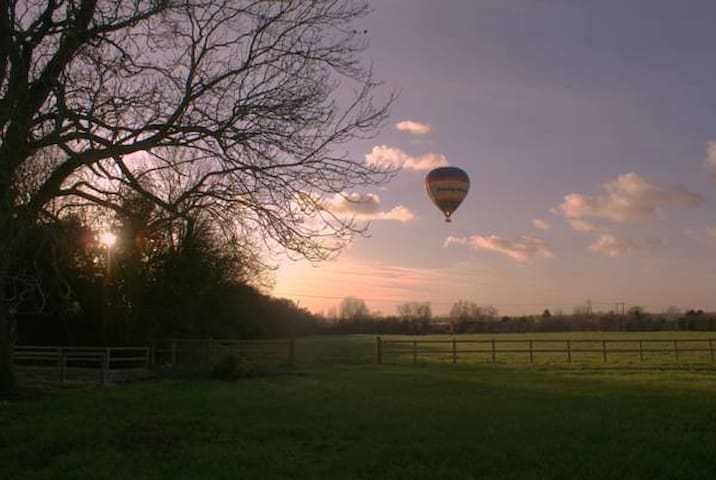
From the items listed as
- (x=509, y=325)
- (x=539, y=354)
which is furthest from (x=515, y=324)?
(x=539, y=354)

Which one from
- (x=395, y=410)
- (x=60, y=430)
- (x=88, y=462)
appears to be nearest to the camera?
(x=88, y=462)

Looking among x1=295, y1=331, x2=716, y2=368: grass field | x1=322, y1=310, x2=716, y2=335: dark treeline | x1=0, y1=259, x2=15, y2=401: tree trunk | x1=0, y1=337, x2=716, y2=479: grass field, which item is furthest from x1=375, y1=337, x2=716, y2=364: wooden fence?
x1=322, y1=310, x2=716, y2=335: dark treeline

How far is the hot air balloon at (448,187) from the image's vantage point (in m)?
31.0

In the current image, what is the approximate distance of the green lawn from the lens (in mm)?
8391

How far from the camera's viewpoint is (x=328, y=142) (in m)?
11.7

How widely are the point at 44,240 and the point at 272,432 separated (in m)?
5.18

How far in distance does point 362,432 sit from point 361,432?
0.02 m

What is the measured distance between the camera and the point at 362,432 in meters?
11.1

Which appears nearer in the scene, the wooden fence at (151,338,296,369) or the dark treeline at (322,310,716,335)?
the wooden fence at (151,338,296,369)

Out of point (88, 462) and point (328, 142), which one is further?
point (328, 142)

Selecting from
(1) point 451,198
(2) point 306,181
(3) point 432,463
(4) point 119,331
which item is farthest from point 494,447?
(4) point 119,331

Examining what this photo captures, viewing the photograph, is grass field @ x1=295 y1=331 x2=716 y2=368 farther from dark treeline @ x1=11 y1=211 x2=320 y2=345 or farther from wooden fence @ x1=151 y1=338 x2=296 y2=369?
dark treeline @ x1=11 y1=211 x2=320 y2=345

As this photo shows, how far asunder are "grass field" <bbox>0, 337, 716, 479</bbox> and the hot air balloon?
1340 centimetres

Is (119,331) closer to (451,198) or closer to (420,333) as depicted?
(451,198)
